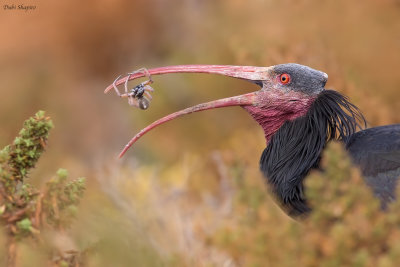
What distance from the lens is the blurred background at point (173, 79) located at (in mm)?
7371

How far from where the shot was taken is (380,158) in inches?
166

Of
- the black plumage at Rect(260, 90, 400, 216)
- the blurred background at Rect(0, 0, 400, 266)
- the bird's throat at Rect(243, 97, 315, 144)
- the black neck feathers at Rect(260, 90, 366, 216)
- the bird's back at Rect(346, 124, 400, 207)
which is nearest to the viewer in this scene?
the bird's back at Rect(346, 124, 400, 207)

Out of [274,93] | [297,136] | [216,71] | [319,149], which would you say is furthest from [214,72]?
[319,149]

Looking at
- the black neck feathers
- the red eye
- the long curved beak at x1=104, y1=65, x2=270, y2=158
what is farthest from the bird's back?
the long curved beak at x1=104, y1=65, x2=270, y2=158

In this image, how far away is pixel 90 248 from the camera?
354cm

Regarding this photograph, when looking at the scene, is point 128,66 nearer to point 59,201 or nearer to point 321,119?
Answer: point 321,119

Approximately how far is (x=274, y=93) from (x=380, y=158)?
86cm

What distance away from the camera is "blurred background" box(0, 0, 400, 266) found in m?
7.37

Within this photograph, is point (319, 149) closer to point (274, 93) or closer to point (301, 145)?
point (301, 145)

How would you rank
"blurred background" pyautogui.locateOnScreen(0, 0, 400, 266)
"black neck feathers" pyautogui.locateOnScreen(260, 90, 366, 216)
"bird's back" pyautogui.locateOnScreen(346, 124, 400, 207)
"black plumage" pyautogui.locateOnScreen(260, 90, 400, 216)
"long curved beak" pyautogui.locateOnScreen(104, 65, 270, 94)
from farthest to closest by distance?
"blurred background" pyautogui.locateOnScreen(0, 0, 400, 266), "long curved beak" pyautogui.locateOnScreen(104, 65, 270, 94), "black neck feathers" pyautogui.locateOnScreen(260, 90, 366, 216), "black plumage" pyautogui.locateOnScreen(260, 90, 400, 216), "bird's back" pyautogui.locateOnScreen(346, 124, 400, 207)

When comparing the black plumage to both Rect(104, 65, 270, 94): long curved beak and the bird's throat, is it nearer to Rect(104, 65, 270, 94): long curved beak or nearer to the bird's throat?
the bird's throat

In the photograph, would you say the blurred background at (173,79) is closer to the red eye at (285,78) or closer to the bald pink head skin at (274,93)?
the bald pink head skin at (274,93)

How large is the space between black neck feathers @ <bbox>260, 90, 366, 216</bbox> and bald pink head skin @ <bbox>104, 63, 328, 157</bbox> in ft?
0.20

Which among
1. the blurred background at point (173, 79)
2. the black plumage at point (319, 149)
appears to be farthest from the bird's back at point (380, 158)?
the blurred background at point (173, 79)
